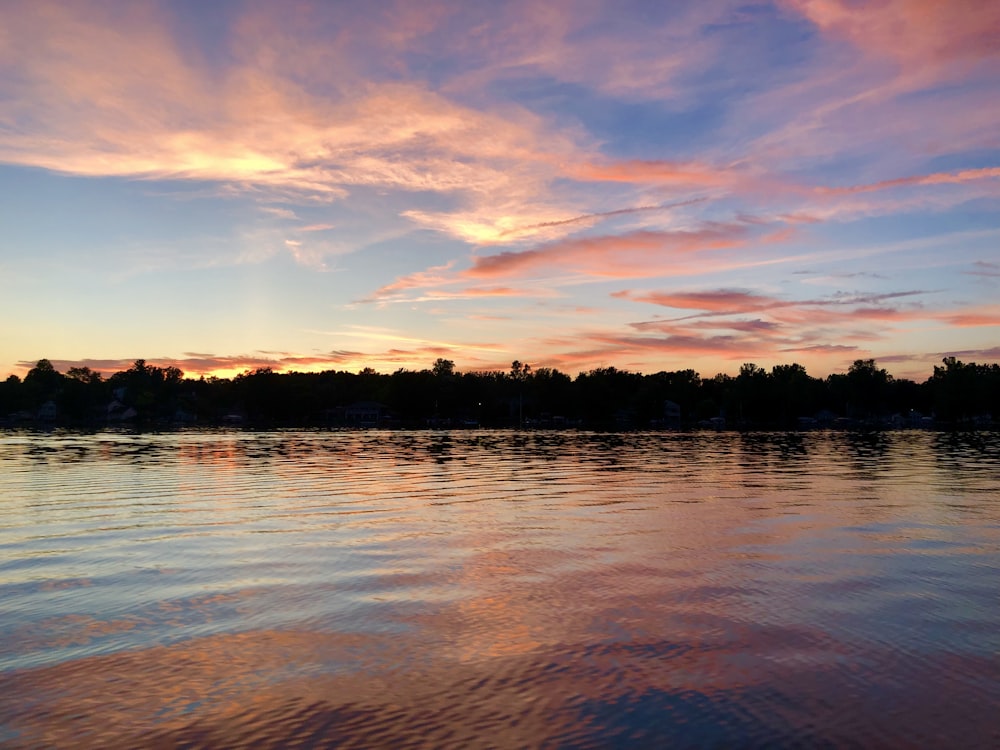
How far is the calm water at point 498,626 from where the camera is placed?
845 cm

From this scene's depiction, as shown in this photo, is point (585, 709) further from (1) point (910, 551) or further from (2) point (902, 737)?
(1) point (910, 551)

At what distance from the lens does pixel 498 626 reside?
12.3m

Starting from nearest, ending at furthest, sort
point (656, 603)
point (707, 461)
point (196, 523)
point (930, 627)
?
point (930, 627) → point (656, 603) → point (196, 523) → point (707, 461)

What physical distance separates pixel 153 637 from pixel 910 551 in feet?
59.9

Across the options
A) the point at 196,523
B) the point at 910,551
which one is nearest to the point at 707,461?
the point at 910,551

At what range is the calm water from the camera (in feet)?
27.7

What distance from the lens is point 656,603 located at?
13.8 meters

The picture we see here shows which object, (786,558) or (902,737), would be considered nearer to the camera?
(902,737)

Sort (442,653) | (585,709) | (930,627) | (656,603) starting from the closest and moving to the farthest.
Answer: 1. (585,709)
2. (442,653)
3. (930,627)
4. (656,603)

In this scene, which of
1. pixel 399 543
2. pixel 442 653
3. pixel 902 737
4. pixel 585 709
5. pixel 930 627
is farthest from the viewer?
pixel 399 543

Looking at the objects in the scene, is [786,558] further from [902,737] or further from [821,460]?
[821,460]

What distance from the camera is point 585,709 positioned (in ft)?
28.9

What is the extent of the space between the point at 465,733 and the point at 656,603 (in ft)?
21.6

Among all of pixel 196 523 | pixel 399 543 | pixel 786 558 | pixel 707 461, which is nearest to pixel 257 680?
pixel 399 543
